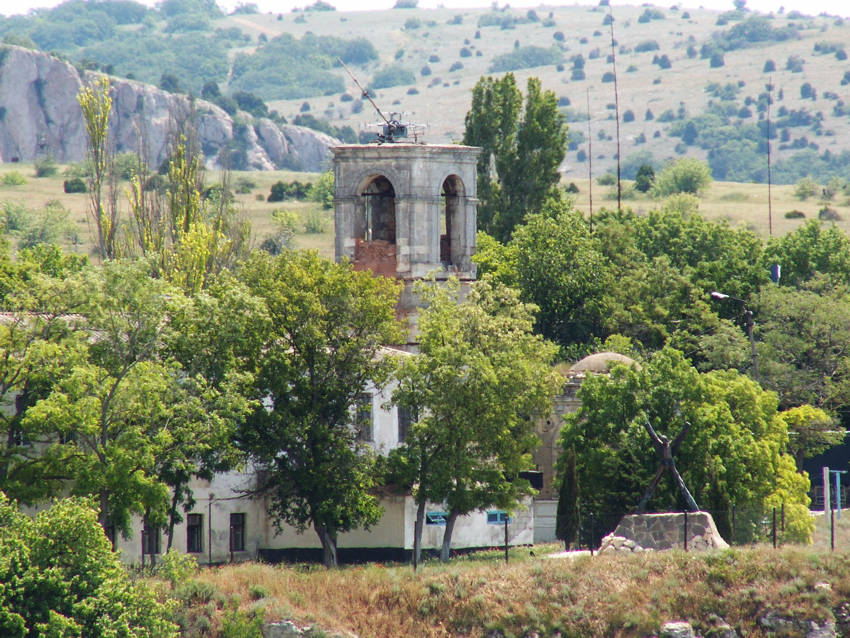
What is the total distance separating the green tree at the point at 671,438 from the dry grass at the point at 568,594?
222 inches

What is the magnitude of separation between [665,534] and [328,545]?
981cm

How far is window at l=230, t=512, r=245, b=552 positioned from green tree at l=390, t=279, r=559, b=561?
5.15m

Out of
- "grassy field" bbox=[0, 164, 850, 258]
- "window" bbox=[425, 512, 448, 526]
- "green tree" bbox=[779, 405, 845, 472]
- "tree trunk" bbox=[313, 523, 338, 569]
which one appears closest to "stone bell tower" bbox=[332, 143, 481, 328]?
"window" bbox=[425, 512, 448, 526]

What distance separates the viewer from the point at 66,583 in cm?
3497

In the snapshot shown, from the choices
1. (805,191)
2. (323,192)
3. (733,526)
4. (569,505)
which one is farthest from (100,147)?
(805,191)

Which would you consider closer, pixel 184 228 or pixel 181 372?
pixel 181 372

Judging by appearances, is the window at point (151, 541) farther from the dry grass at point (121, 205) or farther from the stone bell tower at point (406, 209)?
the dry grass at point (121, 205)

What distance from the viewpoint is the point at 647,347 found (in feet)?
234

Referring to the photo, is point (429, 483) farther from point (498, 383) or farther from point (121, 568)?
point (121, 568)

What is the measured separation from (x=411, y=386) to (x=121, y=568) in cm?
1275

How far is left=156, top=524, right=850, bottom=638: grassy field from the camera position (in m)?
41.2

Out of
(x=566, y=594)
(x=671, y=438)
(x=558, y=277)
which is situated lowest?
(x=566, y=594)

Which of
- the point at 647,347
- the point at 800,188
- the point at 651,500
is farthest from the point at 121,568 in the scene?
the point at 800,188

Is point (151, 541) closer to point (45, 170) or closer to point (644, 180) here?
point (45, 170)
